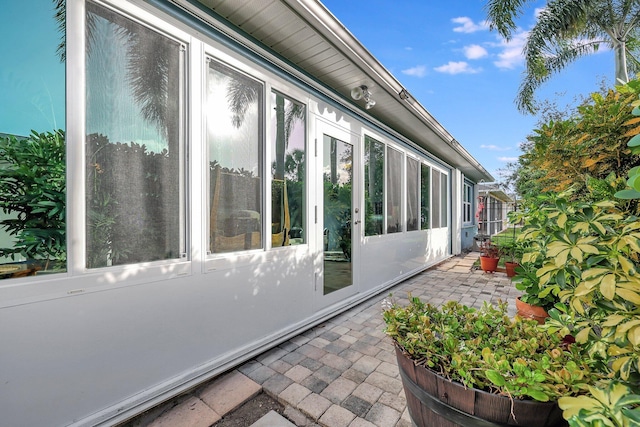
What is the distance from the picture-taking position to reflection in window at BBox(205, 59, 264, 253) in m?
2.09

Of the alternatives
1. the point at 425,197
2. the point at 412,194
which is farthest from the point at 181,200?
the point at 425,197

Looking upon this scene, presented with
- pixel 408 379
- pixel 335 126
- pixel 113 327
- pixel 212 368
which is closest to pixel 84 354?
pixel 113 327

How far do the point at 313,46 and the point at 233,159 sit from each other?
4.16 feet

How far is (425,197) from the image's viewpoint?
5.83m

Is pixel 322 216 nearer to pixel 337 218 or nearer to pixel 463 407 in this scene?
pixel 337 218

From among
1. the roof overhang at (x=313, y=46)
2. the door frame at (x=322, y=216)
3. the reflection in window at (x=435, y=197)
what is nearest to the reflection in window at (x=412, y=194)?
the reflection in window at (x=435, y=197)

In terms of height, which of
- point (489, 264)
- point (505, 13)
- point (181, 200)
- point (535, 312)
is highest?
point (505, 13)

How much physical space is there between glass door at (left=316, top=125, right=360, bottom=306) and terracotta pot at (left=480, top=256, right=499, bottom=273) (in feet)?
11.3

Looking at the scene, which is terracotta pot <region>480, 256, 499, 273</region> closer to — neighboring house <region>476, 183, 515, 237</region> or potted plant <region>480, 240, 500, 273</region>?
potted plant <region>480, 240, 500, 273</region>

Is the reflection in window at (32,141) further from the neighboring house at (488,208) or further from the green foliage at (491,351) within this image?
the neighboring house at (488,208)

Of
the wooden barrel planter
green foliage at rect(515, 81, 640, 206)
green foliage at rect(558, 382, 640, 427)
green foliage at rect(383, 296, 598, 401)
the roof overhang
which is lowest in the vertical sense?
the wooden barrel planter

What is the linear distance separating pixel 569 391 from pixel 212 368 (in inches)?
79.4

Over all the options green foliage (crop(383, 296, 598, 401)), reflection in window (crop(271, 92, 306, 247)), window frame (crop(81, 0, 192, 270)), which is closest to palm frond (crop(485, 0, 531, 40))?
reflection in window (crop(271, 92, 306, 247))

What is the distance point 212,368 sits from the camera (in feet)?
6.50
